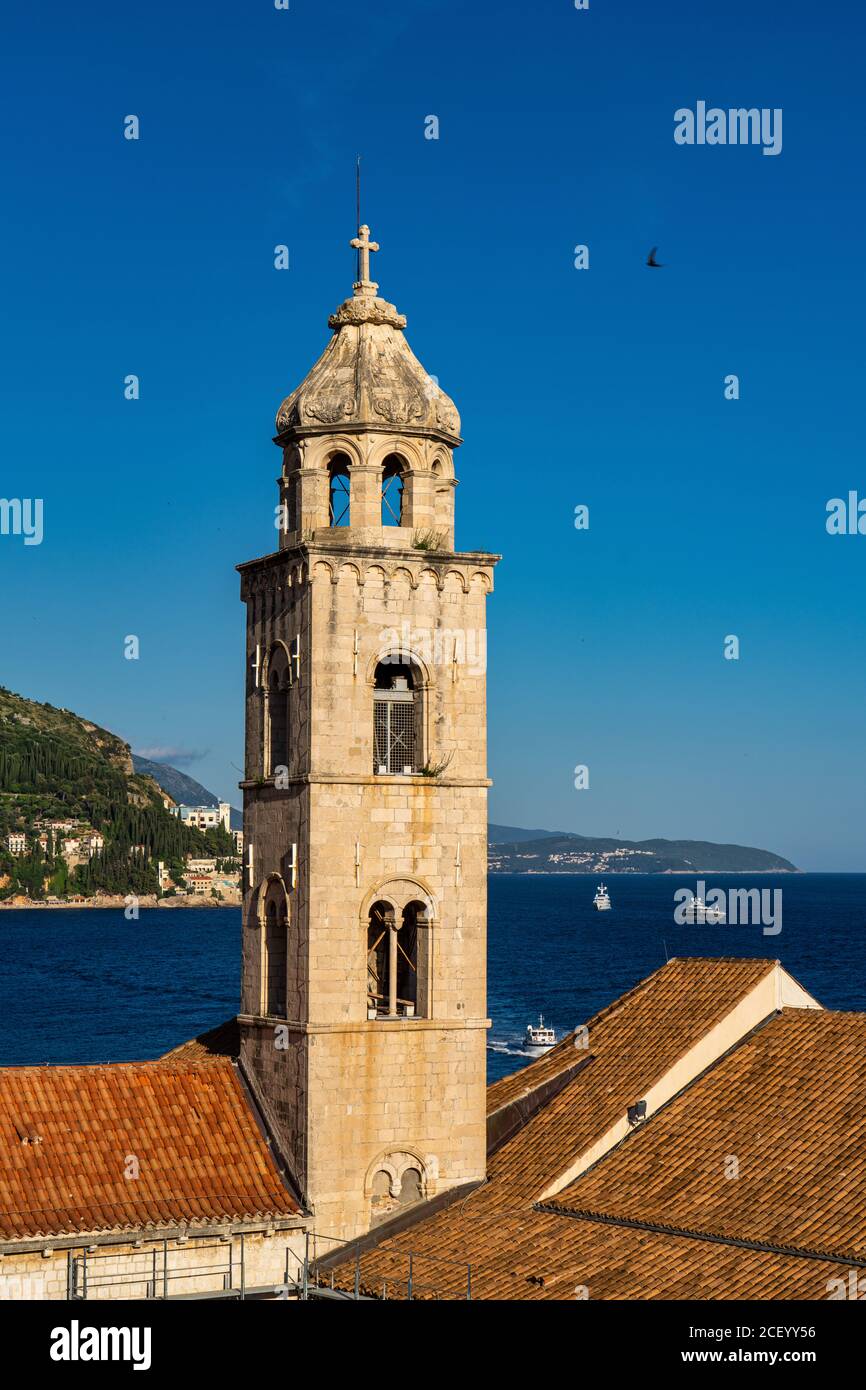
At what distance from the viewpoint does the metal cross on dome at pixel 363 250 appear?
1319 inches

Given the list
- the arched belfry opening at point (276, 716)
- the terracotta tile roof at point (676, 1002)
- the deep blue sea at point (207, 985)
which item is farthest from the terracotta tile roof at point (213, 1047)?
the deep blue sea at point (207, 985)

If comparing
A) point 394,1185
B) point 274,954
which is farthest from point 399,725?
point 394,1185

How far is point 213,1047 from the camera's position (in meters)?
34.9

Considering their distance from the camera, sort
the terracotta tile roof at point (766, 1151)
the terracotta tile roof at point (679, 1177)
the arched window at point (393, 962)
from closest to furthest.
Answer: the terracotta tile roof at point (679, 1177), the terracotta tile roof at point (766, 1151), the arched window at point (393, 962)

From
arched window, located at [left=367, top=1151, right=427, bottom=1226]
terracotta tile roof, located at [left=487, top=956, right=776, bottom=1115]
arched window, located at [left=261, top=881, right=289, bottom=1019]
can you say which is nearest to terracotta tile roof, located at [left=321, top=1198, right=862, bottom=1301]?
arched window, located at [left=367, top=1151, right=427, bottom=1226]

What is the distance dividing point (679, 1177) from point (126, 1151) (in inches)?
358

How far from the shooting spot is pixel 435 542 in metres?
32.3

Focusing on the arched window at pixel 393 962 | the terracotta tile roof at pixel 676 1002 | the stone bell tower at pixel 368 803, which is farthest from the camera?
the terracotta tile roof at pixel 676 1002

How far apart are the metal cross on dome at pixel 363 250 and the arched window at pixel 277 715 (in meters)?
7.16

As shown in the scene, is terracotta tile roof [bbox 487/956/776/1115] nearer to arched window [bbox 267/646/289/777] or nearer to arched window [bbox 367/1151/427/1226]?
arched window [bbox 367/1151/427/1226]

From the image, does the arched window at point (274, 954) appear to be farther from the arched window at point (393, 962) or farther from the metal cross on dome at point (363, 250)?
the metal cross on dome at point (363, 250)
